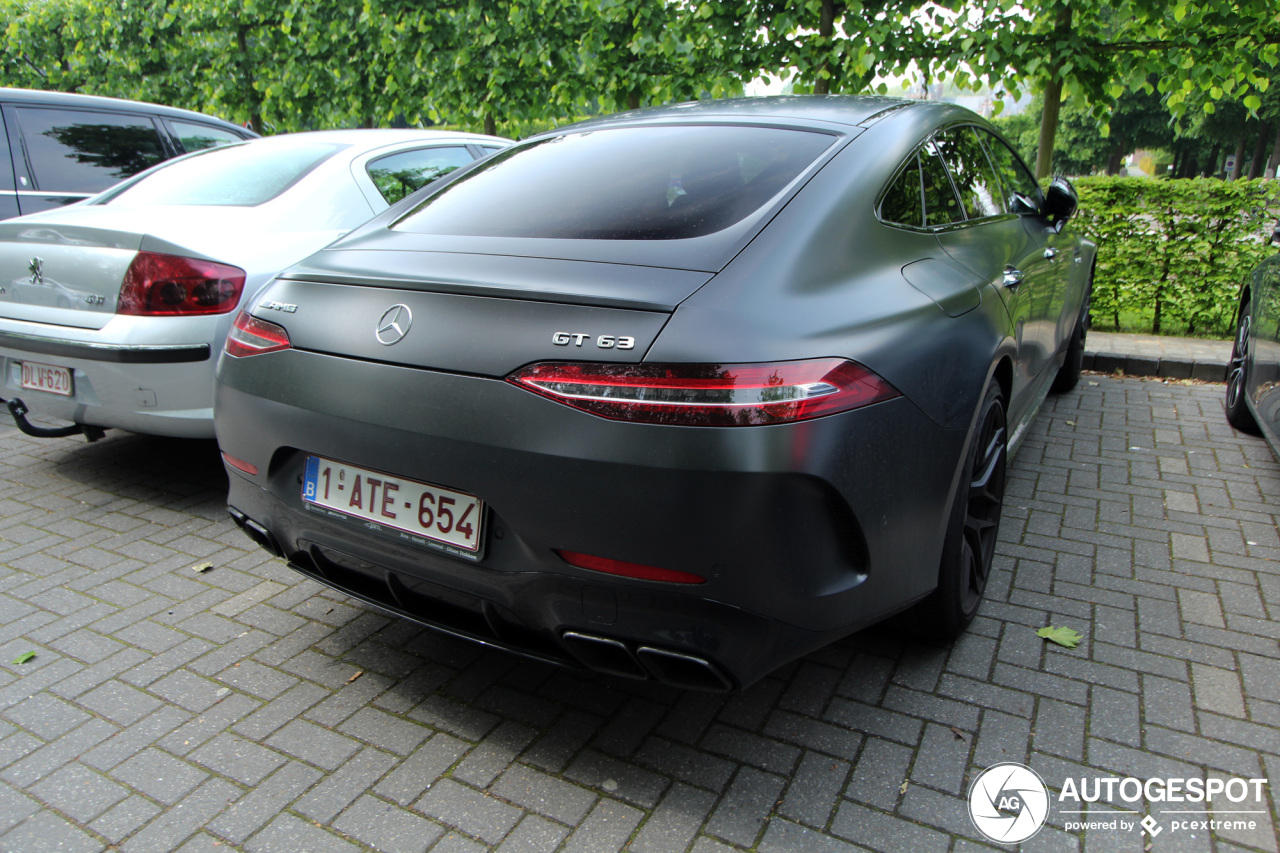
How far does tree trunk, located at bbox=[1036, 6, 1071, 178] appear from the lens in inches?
266

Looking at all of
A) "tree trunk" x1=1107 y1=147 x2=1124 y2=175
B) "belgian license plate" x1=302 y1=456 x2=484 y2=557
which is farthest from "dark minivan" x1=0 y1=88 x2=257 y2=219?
"tree trunk" x1=1107 y1=147 x2=1124 y2=175

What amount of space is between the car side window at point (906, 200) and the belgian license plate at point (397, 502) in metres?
1.32

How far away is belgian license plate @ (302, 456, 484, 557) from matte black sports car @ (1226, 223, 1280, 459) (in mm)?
3558

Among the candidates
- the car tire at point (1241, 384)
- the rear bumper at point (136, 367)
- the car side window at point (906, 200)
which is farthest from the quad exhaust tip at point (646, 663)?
the car tire at point (1241, 384)

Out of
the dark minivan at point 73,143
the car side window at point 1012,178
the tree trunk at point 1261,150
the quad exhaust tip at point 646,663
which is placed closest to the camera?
the quad exhaust tip at point 646,663

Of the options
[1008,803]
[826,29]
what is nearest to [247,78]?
[826,29]

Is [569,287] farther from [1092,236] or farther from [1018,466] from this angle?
[1092,236]

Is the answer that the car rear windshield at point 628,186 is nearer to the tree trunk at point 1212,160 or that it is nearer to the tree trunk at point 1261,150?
the tree trunk at point 1261,150

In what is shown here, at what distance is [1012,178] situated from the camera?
3.83 m

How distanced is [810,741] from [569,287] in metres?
1.32

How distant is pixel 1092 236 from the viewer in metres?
7.09

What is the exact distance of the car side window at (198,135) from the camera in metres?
6.19

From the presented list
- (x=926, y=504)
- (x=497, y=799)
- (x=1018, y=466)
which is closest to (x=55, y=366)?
(x=497, y=799)

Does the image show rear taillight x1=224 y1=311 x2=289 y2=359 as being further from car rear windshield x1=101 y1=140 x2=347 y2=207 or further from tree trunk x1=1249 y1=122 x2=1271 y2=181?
tree trunk x1=1249 y1=122 x2=1271 y2=181
